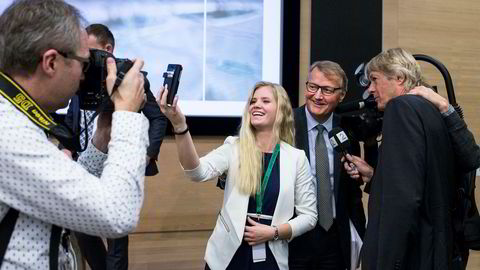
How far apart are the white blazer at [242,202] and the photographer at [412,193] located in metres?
0.41

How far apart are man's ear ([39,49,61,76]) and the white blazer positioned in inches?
48.3

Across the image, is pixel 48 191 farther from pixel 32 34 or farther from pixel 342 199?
pixel 342 199

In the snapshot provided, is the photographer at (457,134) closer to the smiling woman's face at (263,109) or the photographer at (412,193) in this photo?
the photographer at (412,193)

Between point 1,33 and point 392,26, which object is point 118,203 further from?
point 392,26

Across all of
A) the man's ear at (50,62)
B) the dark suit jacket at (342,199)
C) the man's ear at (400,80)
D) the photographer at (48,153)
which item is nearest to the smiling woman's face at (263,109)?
the dark suit jacket at (342,199)

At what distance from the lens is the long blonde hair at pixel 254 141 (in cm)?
239

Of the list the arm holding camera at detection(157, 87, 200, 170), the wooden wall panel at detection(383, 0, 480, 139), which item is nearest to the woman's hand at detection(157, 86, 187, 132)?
the arm holding camera at detection(157, 87, 200, 170)

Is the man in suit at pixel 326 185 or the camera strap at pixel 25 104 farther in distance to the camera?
the man in suit at pixel 326 185

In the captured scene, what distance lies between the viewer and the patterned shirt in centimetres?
110

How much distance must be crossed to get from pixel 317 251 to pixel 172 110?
0.94 metres

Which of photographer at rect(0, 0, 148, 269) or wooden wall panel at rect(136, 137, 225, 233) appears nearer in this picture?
photographer at rect(0, 0, 148, 269)

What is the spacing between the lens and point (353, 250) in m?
2.68

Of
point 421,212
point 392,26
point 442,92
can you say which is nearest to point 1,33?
point 421,212

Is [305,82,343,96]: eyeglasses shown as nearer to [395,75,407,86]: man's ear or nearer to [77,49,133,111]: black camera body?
[395,75,407,86]: man's ear
